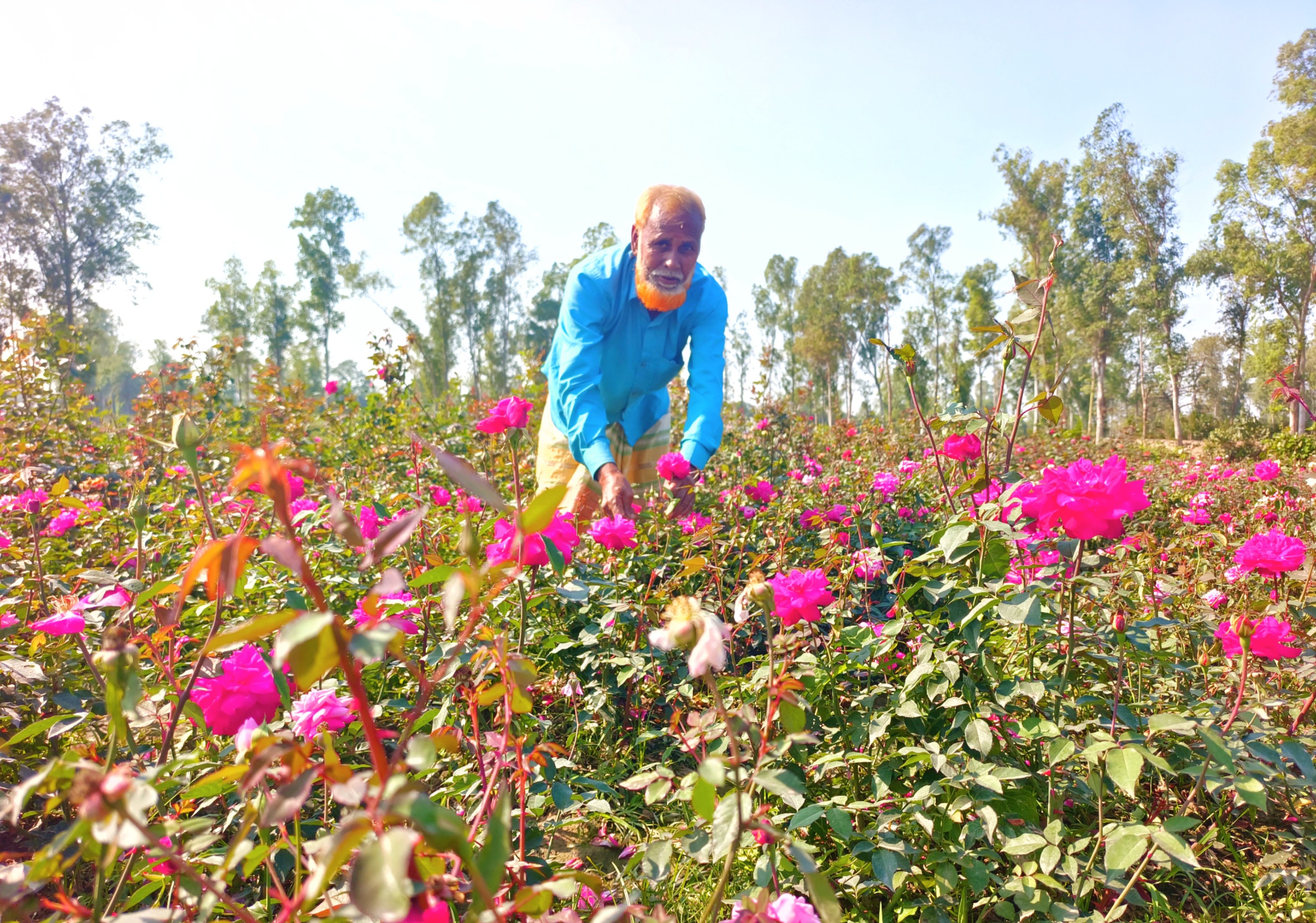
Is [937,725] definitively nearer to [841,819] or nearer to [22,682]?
[841,819]

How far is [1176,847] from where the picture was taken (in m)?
0.94

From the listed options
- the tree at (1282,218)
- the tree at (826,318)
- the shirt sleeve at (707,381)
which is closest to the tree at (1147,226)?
the tree at (1282,218)

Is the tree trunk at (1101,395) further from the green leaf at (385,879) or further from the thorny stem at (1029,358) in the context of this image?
the green leaf at (385,879)

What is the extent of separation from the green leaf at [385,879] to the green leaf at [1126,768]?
3.24 ft

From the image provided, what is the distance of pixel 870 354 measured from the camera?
125 ft

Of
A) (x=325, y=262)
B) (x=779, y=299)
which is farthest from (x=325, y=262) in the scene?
(x=779, y=299)

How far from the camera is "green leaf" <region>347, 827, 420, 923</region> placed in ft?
1.24

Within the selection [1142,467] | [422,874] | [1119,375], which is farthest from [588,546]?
[1119,375]

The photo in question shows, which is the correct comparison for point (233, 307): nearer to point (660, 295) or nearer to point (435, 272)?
point (435, 272)

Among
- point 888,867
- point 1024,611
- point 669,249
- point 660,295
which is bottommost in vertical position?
point 888,867

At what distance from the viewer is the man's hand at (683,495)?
2211 mm

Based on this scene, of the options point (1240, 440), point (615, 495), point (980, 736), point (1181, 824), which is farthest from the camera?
point (1240, 440)

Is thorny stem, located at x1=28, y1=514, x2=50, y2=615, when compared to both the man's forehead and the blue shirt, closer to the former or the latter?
the blue shirt

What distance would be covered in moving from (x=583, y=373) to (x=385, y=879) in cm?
258
